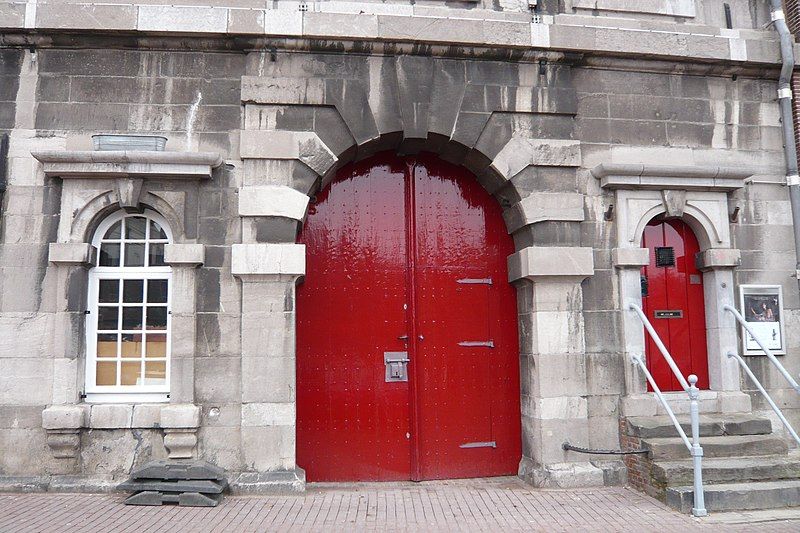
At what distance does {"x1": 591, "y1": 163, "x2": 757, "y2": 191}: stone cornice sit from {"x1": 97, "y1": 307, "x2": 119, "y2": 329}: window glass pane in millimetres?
5793

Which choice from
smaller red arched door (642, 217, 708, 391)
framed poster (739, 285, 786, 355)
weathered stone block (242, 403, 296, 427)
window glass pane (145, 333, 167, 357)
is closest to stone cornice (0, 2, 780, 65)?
smaller red arched door (642, 217, 708, 391)

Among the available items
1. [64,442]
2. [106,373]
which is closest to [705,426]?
[106,373]

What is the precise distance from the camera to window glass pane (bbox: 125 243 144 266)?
21.8 feet

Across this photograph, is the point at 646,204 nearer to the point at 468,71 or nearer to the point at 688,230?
the point at 688,230

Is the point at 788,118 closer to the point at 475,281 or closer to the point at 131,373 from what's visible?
the point at 475,281

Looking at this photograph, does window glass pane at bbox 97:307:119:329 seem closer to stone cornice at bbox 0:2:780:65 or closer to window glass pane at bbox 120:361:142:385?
window glass pane at bbox 120:361:142:385

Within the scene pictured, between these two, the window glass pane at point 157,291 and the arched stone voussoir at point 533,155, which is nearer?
the window glass pane at point 157,291

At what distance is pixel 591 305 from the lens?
6941mm

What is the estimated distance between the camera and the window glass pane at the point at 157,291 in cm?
A: 658

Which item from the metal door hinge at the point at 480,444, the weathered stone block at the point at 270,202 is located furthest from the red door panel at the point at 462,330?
the weathered stone block at the point at 270,202

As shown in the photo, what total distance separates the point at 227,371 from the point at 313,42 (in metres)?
3.84

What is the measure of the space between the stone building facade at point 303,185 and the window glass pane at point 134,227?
0.33ft

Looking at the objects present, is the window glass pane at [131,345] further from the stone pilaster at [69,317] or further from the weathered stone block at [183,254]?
the weathered stone block at [183,254]

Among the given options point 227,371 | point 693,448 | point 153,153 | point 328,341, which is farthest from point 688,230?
point 153,153
